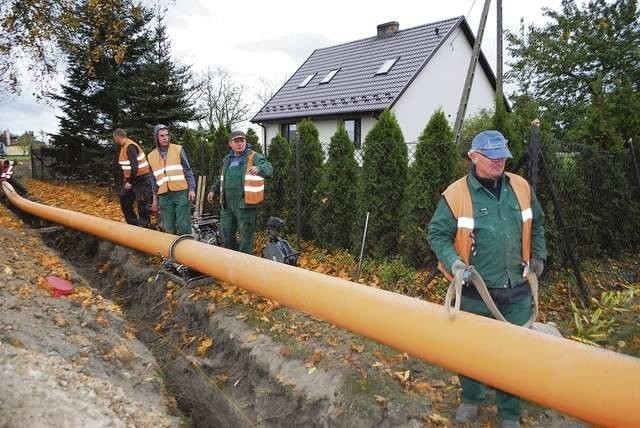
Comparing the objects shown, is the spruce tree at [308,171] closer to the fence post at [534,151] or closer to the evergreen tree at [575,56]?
the fence post at [534,151]

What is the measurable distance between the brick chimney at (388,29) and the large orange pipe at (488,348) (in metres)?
21.2

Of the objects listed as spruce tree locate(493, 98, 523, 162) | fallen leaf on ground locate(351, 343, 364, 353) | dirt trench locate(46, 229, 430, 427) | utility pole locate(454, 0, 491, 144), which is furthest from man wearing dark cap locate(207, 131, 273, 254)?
utility pole locate(454, 0, 491, 144)

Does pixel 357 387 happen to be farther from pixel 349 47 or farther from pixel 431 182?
pixel 349 47

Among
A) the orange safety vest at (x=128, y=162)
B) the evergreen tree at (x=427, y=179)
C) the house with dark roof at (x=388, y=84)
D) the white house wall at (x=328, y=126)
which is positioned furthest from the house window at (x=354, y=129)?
the evergreen tree at (x=427, y=179)

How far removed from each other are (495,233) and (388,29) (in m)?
22.0

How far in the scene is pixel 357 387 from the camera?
3496mm

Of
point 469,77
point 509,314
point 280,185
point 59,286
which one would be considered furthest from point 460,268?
point 469,77

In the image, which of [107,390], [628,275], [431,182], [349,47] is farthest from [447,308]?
[349,47]

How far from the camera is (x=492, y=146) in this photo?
8.83ft

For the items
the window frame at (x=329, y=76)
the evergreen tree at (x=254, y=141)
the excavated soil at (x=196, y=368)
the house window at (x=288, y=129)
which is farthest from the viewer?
the house window at (x=288, y=129)

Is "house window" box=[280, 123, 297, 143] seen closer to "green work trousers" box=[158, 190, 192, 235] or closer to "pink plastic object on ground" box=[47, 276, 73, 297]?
"green work trousers" box=[158, 190, 192, 235]

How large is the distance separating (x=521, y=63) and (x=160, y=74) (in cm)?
1944

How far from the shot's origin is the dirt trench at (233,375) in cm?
335

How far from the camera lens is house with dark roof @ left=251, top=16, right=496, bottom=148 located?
18.7 m
